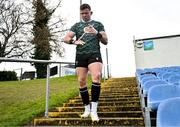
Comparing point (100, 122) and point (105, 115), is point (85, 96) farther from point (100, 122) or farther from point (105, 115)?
point (105, 115)

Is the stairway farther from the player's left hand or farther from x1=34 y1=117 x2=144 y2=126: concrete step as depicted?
the player's left hand

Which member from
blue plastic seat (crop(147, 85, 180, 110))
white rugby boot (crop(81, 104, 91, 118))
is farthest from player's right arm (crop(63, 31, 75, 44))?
blue plastic seat (crop(147, 85, 180, 110))

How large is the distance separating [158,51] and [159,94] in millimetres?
13549

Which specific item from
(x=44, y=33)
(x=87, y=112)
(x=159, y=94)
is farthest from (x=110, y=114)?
(x=44, y=33)

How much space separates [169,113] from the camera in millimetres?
2783

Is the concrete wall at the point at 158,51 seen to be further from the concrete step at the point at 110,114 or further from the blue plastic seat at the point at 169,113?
the blue plastic seat at the point at 169,113

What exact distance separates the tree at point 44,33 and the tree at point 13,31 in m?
0.84

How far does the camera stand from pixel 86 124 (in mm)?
5191

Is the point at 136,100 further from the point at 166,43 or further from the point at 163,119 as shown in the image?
the point at 166,43

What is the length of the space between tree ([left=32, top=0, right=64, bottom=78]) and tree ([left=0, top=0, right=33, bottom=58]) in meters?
0.84

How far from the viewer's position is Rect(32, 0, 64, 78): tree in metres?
26.8

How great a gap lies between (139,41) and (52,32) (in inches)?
482

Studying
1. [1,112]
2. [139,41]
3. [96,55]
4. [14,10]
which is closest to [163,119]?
[96,55]

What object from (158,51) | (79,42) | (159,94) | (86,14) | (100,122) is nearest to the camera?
(159,94)
